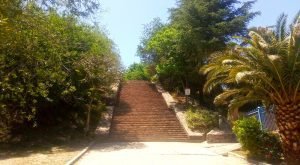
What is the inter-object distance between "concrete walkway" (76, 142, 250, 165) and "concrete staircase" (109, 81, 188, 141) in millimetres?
2170

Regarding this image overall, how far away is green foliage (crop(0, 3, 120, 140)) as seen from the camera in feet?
24.4

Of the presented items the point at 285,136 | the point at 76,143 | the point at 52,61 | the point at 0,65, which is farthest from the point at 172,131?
the point at 0,65

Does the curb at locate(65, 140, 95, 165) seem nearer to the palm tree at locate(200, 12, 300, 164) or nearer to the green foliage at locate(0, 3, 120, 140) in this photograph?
the green foliage at locate(0, 3, 120, 140)

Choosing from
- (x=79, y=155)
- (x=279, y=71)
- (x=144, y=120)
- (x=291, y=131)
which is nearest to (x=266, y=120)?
(x=291, y=131)

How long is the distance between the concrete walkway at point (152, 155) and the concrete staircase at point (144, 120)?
2170mm

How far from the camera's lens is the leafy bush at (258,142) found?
1396 cm

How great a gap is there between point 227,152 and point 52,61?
32.9 ft

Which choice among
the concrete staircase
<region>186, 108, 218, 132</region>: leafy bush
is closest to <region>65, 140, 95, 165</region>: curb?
the concrete staircase

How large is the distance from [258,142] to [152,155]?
4.51 meters

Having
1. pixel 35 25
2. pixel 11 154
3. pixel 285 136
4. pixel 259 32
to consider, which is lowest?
pixel 11 154

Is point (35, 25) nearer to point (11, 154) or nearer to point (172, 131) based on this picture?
point (11, 154)

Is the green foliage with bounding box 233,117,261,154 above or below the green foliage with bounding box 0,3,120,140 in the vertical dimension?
below

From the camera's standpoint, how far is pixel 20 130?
779 inches

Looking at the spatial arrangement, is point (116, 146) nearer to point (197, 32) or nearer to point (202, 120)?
point (202, 120)
